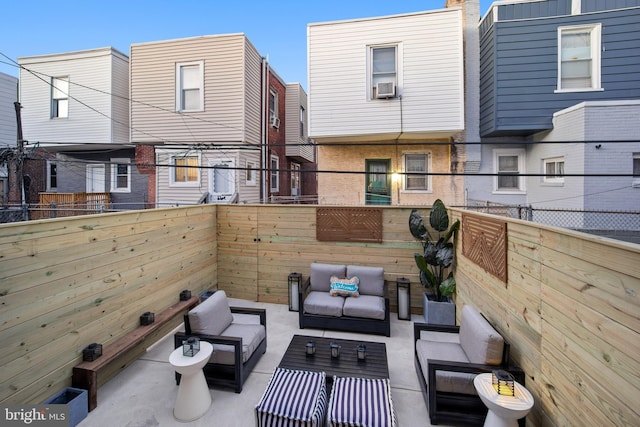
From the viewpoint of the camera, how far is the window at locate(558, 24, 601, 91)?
7.41 meters

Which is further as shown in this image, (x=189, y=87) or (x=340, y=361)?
(x=189, y=87)

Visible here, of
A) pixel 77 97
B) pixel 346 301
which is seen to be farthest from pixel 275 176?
pixel 346 301

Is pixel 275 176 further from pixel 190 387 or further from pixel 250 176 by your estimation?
pixel 190 387

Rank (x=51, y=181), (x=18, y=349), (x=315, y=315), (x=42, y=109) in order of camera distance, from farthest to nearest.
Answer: (x=51, y=181) → (x=42, y=109) → (x=315, y=315) → (x=18, y=349)

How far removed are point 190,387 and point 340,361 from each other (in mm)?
1651

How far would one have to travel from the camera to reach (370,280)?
17.1 ft

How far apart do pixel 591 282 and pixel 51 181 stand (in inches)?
633

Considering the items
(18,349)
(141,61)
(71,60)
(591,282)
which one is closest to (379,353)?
(591,282)

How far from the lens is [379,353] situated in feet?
11.9

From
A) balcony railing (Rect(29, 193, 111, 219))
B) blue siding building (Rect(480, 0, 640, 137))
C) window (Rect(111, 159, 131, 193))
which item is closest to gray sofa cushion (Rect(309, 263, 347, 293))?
blue siding building (Rect(480, 0, 640, 137))

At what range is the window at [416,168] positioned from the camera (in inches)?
337

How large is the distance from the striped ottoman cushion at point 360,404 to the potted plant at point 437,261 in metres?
2.37

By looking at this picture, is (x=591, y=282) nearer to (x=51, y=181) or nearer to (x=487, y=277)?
(x=487, y=277)

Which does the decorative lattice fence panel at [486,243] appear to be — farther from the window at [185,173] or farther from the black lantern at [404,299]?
the window at [185,173]
